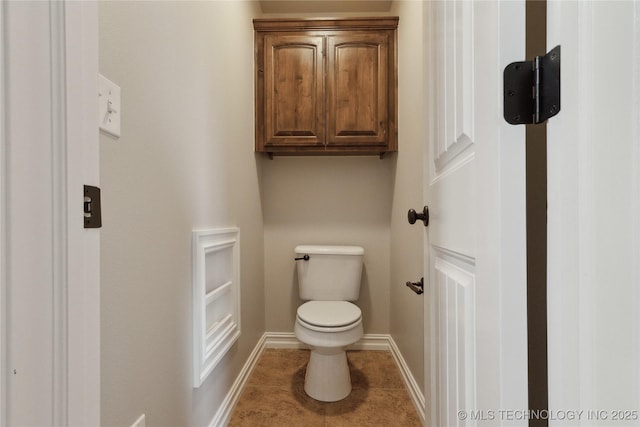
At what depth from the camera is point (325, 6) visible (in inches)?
81.8

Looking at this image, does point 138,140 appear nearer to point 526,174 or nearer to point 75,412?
point 75,412

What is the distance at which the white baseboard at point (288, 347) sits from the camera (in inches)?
53.6

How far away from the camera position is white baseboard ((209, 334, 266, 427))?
1278 millimetres

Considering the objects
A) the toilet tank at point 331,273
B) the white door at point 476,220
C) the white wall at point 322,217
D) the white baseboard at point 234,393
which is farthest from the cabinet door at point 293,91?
the white baseboard at point 234,393

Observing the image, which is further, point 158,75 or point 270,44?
point 270,44

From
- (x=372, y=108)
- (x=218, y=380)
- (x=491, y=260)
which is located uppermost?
(x=372, y=108)

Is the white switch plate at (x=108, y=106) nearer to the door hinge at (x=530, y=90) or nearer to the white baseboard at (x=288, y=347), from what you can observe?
the door hinge at (x=530, y=90)

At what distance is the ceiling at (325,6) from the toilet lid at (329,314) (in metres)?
2.06

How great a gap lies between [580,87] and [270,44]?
2012 mm

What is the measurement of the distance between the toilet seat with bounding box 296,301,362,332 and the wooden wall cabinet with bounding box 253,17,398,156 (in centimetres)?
106

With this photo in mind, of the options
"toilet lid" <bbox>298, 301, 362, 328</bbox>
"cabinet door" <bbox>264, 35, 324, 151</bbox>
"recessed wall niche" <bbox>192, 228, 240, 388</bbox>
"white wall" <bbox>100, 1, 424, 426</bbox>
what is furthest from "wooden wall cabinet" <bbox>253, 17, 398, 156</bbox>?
"toilet lid" <bbox>298, 301, 362, 328</bbox>

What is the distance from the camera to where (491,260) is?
46 cm

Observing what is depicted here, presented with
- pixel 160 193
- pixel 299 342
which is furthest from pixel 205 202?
pixel 299 342

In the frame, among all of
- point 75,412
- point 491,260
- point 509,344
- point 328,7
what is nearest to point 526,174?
point 491,260
